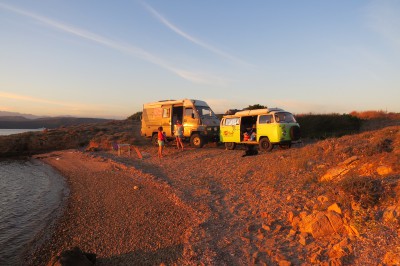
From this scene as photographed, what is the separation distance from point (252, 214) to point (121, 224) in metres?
3.41

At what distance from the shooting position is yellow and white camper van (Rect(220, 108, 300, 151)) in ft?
50.2

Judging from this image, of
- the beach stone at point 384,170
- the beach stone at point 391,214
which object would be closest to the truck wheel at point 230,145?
the beach stone at point 384,170

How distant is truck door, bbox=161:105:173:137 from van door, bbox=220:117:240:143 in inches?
152

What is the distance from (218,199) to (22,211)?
7.01 metres

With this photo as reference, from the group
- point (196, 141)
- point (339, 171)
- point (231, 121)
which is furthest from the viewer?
point (196, 141)

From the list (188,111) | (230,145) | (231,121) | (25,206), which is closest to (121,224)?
(25,206)

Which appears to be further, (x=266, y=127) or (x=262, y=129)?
(x=262, y=129)

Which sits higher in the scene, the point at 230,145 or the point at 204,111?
the point at 204,111

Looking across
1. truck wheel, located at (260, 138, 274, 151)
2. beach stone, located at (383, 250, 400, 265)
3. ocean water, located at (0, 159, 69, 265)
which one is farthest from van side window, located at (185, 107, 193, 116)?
beach stone, located at (383, 250, 400, 265)

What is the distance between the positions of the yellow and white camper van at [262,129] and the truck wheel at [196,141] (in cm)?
144

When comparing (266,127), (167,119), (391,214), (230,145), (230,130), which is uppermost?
(167,119)

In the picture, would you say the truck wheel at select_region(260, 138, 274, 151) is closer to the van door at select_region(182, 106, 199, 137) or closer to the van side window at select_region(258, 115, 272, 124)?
the van side window at select_region(258, 115, 272, 124)

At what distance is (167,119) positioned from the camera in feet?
67.2

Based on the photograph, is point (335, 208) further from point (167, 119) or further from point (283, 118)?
point (167, 119)
